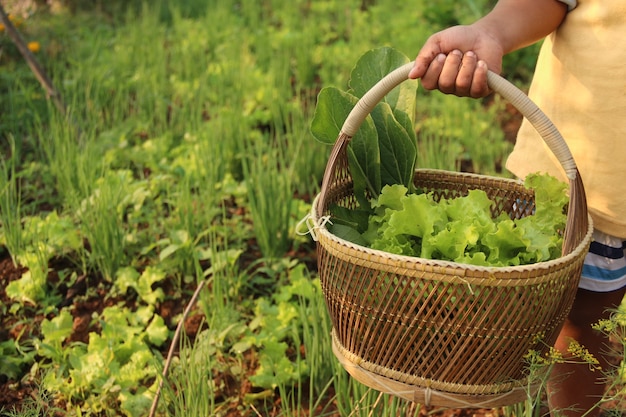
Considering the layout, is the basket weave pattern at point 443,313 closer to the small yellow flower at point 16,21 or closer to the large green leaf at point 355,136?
the large green leaf at point 355,136

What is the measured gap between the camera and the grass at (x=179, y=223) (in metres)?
1.92

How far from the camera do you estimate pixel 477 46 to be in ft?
4.33

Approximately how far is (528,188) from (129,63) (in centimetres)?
277

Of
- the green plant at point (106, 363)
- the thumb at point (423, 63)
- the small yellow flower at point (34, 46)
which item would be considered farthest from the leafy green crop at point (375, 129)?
the small yellow flower at point (34, 46)

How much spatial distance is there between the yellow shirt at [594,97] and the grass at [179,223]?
0.59m

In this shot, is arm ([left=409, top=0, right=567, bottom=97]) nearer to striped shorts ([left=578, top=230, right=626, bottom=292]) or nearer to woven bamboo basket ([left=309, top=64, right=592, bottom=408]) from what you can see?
woven bamboo basket ([left=309, top=64, right=592, bottom=408])

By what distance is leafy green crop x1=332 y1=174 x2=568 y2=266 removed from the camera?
4.27 feet

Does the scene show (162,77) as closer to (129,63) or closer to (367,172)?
(129,63)

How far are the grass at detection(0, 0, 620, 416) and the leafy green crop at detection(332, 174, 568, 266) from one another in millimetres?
334

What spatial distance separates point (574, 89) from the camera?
5.01ft

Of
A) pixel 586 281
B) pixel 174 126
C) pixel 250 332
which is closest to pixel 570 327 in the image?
pixel 586 281

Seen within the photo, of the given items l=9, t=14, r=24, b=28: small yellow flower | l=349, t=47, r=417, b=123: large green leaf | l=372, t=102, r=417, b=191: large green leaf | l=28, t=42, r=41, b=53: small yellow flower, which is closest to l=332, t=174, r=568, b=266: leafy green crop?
l=372, t=102, r=417, b=191: large green leaf

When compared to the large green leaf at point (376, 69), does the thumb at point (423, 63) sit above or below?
above

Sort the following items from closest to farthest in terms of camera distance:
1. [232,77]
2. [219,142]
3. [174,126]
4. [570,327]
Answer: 1. [570,327]
2. [219,142]
3. [174,126]
4. [232,77]
